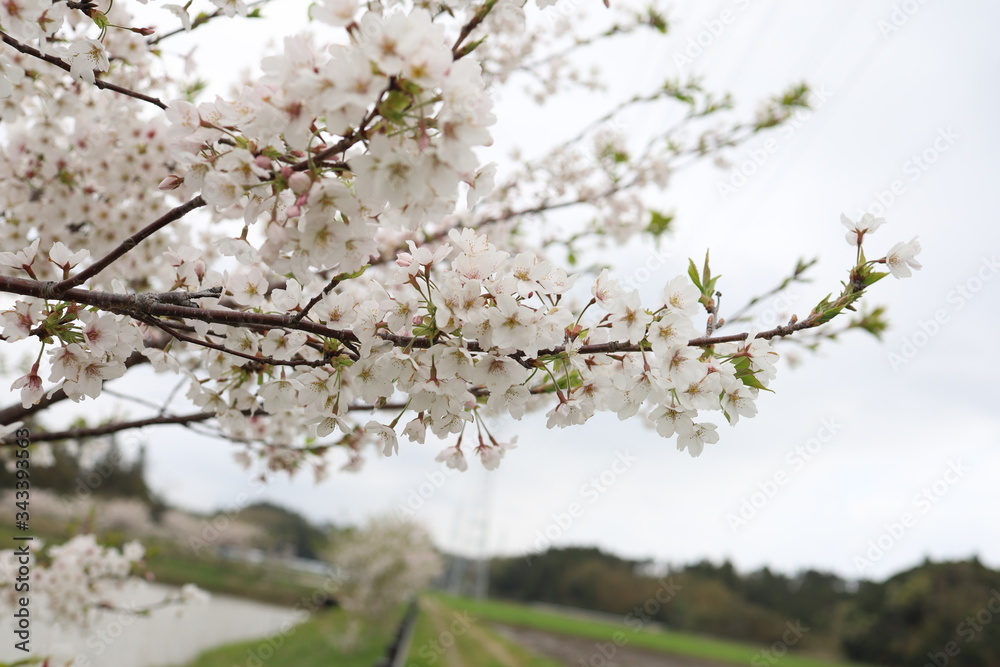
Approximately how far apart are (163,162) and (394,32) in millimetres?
1989

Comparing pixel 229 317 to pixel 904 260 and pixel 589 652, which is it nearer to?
pixel 904 260

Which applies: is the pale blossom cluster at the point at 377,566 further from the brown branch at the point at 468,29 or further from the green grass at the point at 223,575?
the brown branch at the point at 468,29

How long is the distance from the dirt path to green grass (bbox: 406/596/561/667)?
858mm

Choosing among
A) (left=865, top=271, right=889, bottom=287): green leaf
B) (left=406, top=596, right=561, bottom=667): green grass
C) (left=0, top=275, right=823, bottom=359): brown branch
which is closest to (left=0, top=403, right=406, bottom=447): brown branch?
(left=0, top=275, right=823, bottom=359): brown branch

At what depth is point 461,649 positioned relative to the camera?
14.1 m

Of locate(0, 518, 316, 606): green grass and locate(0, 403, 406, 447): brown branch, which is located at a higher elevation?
locate(0, 403, 406, 447): brown branch

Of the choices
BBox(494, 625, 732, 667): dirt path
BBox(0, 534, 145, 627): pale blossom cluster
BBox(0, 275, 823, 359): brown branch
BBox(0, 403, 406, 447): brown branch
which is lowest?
BBox(494, 625, 732, 667): dirt path

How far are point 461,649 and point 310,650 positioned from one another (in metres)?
3.31

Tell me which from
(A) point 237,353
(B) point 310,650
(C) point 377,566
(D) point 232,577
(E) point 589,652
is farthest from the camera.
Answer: (D) point 232,577

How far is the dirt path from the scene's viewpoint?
16188 millimetres

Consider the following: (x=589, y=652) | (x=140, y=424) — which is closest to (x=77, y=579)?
(x=140, y=424)

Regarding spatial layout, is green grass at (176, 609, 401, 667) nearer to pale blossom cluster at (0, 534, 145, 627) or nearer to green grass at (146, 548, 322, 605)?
pale blossom cluster at (0, 534, 145, 627)

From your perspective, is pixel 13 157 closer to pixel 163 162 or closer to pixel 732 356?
pixel 163 162

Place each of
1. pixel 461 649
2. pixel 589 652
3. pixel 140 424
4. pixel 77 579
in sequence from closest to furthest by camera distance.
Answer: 1. pixel 140 424
2. pixel 77 579
3. pixel 461 649
4. pixel 589 652
